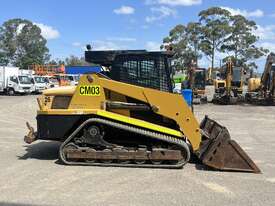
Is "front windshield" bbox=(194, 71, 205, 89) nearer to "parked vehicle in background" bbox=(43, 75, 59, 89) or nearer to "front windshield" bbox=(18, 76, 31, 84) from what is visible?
"parked vehicle in background" bbox=(43, 75, 59, 89)

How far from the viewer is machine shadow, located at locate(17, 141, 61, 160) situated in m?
11.1

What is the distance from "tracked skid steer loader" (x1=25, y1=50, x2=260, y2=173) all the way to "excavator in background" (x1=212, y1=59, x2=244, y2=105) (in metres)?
23.4

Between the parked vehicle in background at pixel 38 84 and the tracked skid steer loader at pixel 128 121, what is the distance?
36.1 metres

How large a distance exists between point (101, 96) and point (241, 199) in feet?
13.0

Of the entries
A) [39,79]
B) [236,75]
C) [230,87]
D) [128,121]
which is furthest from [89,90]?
[39,79]

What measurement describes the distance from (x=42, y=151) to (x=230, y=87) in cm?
2432

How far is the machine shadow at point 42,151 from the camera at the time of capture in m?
11.1

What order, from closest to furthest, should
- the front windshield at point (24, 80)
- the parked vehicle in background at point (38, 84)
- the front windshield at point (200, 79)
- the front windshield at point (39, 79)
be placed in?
the front windshield at point (200, 79) < the front windshield at point (24, 80) < the parked vehicle in background at point (38, 84) < the front windshield at point (39, 79)

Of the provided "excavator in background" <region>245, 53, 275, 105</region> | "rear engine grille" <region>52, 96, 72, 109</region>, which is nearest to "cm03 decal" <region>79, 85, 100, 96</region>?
"rear engine grille" <region>52, 96, 72, 109</region>

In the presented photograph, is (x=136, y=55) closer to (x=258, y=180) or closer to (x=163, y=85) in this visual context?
(x=163, y=85)

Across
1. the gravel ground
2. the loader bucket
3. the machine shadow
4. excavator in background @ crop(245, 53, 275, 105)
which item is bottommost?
the gravel ground

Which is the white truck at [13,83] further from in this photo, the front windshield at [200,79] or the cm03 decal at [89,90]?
the cm03 decal at [89,90]

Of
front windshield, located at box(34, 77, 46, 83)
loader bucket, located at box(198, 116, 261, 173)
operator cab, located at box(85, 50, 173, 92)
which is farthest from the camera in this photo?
front windshield, located at box(34, 77, 46, 83)

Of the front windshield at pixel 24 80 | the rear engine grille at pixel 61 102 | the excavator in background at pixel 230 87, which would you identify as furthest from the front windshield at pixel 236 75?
the rear engine grille at pixel 61 102
